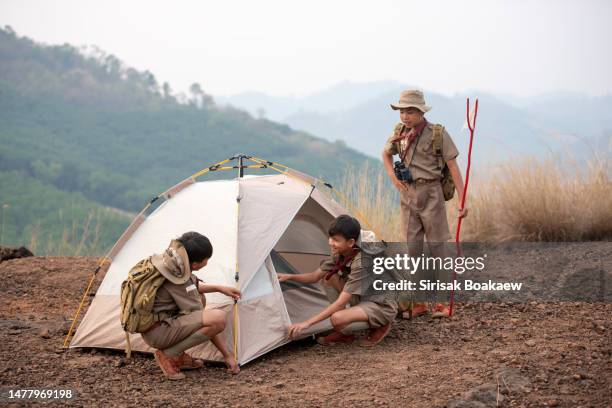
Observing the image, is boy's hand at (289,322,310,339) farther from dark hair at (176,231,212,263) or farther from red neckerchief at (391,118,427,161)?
red neckerchief at (391,118,427,161)

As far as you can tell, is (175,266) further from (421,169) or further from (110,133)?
(110,133)

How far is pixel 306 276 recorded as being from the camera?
5.38 metres

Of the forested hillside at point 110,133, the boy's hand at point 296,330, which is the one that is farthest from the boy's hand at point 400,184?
the forested hillside at point 110,133

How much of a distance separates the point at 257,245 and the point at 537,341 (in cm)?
208

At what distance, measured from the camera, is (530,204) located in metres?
8.40

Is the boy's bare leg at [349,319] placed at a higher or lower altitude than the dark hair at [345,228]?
lower

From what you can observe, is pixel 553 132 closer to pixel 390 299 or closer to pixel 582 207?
pixel 582 207

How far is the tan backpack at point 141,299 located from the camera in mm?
4469

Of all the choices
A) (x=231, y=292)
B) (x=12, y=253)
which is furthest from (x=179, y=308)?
(x=12, y=253)

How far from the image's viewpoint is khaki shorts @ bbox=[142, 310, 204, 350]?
14.9 ft

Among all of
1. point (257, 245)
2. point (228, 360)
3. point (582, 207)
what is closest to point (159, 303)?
point (228, 360)

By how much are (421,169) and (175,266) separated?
2.24 metres

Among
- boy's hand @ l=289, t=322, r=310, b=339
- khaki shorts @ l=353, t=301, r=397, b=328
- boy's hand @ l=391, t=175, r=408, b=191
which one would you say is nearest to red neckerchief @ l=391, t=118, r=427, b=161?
boy's hand @ l=391, t=175, r=408, b=191

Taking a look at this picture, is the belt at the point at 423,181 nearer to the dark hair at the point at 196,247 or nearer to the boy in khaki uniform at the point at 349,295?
the boy in khaki uniform at the point at 349,295
